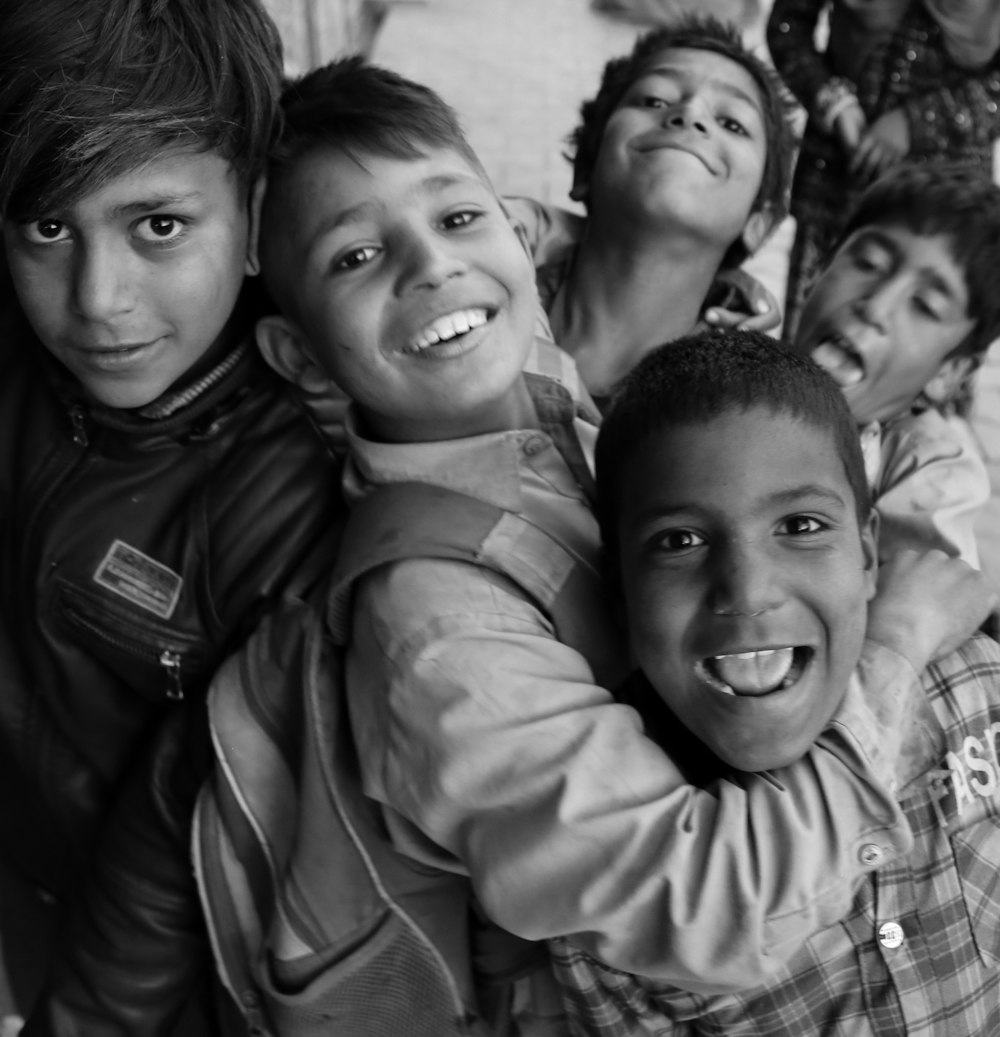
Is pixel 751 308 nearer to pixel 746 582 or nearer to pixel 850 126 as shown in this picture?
pixel 850 126

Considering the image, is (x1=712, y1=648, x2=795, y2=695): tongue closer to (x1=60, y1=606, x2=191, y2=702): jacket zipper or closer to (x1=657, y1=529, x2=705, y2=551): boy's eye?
(x1=657, y1=529, x2=705, y2=551): boy's eye

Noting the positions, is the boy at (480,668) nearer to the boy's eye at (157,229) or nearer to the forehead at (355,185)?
the forehead at (355,185)

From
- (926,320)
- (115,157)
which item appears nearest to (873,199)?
(926,320)

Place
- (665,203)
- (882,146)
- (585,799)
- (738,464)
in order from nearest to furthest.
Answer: (585,799) → (738,464) → (665,203) → (882,146)

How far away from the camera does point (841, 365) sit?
179 cm

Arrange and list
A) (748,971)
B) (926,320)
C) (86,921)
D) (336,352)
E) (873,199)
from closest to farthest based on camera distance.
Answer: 1. (748,971)
2. (336,352)
3. (86,921)
4. (926,320)
5. (873,199)

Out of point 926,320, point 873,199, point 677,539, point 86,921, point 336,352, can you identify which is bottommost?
point 86,921

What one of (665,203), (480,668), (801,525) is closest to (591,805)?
(480,668)

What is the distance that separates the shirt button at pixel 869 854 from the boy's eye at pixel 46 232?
102 centimetres

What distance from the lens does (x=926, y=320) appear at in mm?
1772

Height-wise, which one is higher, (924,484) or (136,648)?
(924,484)

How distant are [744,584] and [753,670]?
3.4 inches

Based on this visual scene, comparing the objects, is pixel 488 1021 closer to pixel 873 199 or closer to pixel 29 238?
pixel 29 238

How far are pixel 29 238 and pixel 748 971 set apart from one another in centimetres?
104
